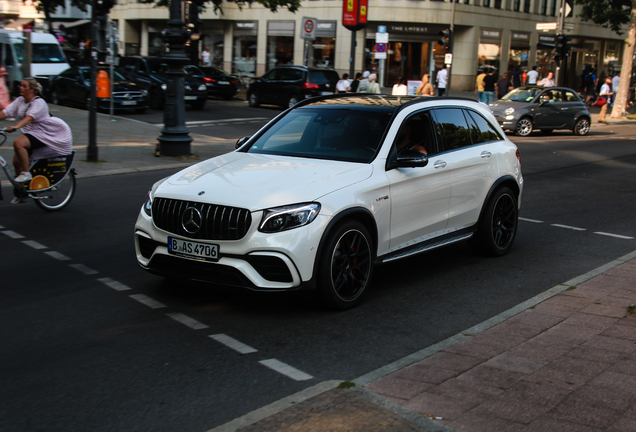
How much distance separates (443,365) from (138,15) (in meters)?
61.0

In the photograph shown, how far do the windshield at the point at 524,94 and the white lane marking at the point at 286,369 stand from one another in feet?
67.5

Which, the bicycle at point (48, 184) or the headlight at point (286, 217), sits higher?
the headlight at point (286, 217)

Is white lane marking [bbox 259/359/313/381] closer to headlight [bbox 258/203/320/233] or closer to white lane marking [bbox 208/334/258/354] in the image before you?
white lane marking [bbox 208/334/258/354]

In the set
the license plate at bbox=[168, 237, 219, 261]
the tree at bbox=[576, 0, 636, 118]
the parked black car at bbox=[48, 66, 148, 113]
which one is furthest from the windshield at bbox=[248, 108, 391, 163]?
the tree at bbox=[576, 0, 636, 118]

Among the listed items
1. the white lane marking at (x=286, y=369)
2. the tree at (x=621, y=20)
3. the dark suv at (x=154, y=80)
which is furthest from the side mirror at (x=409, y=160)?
the tree at (x=621, y=20)

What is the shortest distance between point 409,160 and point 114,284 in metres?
2.78

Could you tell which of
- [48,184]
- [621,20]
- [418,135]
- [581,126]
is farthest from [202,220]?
[621,20]

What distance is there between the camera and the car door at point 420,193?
5.93m

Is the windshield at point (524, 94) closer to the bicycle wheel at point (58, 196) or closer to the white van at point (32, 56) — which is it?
the bicycle wheel at point (58, 196)

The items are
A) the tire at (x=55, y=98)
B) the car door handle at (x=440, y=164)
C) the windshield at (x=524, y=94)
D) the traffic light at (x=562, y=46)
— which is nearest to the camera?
the car door handle at (x=440, y=164)

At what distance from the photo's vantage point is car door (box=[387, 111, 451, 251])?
593 cm

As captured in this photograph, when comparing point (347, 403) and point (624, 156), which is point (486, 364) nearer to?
point (347, 403)

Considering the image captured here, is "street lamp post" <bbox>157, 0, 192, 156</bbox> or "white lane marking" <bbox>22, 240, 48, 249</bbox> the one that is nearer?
"white lane marking" <bbox>22, 240, 48, 249</bbox>

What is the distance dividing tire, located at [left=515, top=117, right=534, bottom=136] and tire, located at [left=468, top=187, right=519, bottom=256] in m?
16.1
